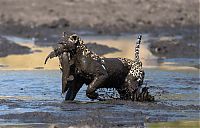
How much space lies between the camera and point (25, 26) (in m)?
34.3

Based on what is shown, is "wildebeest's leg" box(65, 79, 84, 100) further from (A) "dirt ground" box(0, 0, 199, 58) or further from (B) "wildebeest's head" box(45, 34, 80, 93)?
(A) "dirt ground" box(0, 0, 199, 58)

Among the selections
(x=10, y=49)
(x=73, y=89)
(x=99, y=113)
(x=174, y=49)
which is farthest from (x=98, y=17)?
(x=99, y=113)

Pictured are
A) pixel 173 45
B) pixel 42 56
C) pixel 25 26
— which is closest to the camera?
pixel 42 56

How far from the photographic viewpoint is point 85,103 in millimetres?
13234

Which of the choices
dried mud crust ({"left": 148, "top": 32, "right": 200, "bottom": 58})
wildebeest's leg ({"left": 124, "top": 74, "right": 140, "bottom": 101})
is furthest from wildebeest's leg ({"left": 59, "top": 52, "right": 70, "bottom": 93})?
dried mud crust ({"left": 148, "top": 32, "right": 200, "bottom": 58})

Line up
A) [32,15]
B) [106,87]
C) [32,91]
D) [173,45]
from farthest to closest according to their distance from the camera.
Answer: [32,15]
[173,45]
[32,91]
[106,87]

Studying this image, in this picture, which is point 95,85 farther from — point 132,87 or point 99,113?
point 99,113

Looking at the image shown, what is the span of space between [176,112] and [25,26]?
73.2 feet

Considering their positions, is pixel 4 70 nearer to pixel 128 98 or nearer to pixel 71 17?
pixel 128 98

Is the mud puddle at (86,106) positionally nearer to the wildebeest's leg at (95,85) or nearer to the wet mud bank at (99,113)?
the wet mud bank at (99,113)

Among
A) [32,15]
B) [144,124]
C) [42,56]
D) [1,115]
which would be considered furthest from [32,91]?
[32,15]

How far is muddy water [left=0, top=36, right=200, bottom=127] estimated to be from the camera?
11609mm

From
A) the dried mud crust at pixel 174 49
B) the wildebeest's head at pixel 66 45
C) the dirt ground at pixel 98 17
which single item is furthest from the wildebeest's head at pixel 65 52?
the dirt ground at pixel 98 17

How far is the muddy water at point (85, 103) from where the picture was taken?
1161cm
